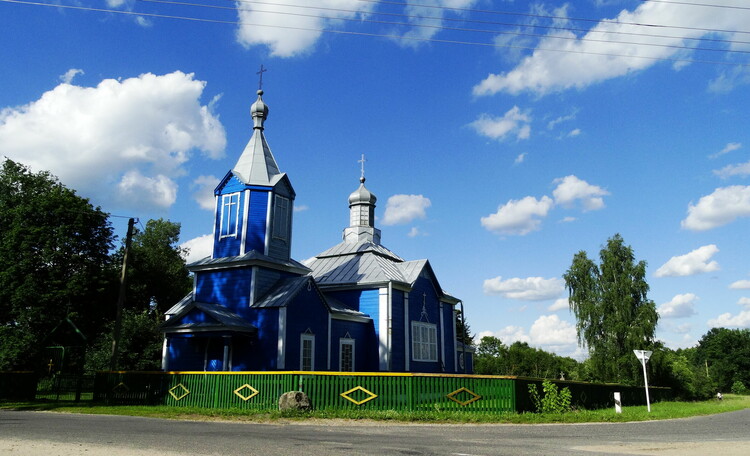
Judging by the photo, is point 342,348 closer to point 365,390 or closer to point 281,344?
point 281,344

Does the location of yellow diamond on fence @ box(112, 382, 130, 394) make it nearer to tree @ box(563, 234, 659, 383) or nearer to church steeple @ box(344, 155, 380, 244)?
church steeple @ box(344, 155, 380, 244)

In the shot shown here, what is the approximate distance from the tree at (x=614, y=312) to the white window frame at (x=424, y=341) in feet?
51.6

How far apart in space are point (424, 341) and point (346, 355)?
4.69 m

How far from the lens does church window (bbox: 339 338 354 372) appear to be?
2480cm

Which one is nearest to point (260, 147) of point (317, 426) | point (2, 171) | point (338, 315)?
point (338, 315)

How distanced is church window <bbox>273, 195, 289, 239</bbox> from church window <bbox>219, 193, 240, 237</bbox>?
5.31ft

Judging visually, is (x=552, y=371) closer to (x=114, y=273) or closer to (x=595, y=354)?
(x=595, y=354)

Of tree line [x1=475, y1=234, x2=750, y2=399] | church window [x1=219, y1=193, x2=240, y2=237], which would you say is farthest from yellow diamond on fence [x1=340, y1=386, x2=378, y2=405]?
tree line [x1=475, y1=234, x2=750, y2=399]

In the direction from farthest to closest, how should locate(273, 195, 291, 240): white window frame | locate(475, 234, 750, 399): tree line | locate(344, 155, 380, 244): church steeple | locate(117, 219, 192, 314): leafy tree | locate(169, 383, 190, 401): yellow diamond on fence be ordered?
locate(117, 219, 192, 314): leafy tree
locate(475, 234, 750, 399): tree line
locate(344, 155, 380, 244): church steeple
locate(273, 195, 291, 240): white window frame
locate(169, 383, 190, 401): yellow diamond on fence

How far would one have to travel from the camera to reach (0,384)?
74.3 feet

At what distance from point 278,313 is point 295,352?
5.63 feet

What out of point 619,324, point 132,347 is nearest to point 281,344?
point 132,347

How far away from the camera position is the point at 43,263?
3055cm

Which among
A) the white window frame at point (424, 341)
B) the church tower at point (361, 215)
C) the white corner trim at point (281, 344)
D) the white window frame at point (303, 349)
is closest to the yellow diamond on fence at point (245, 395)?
Result: the white corner trim at point (281, 344)
